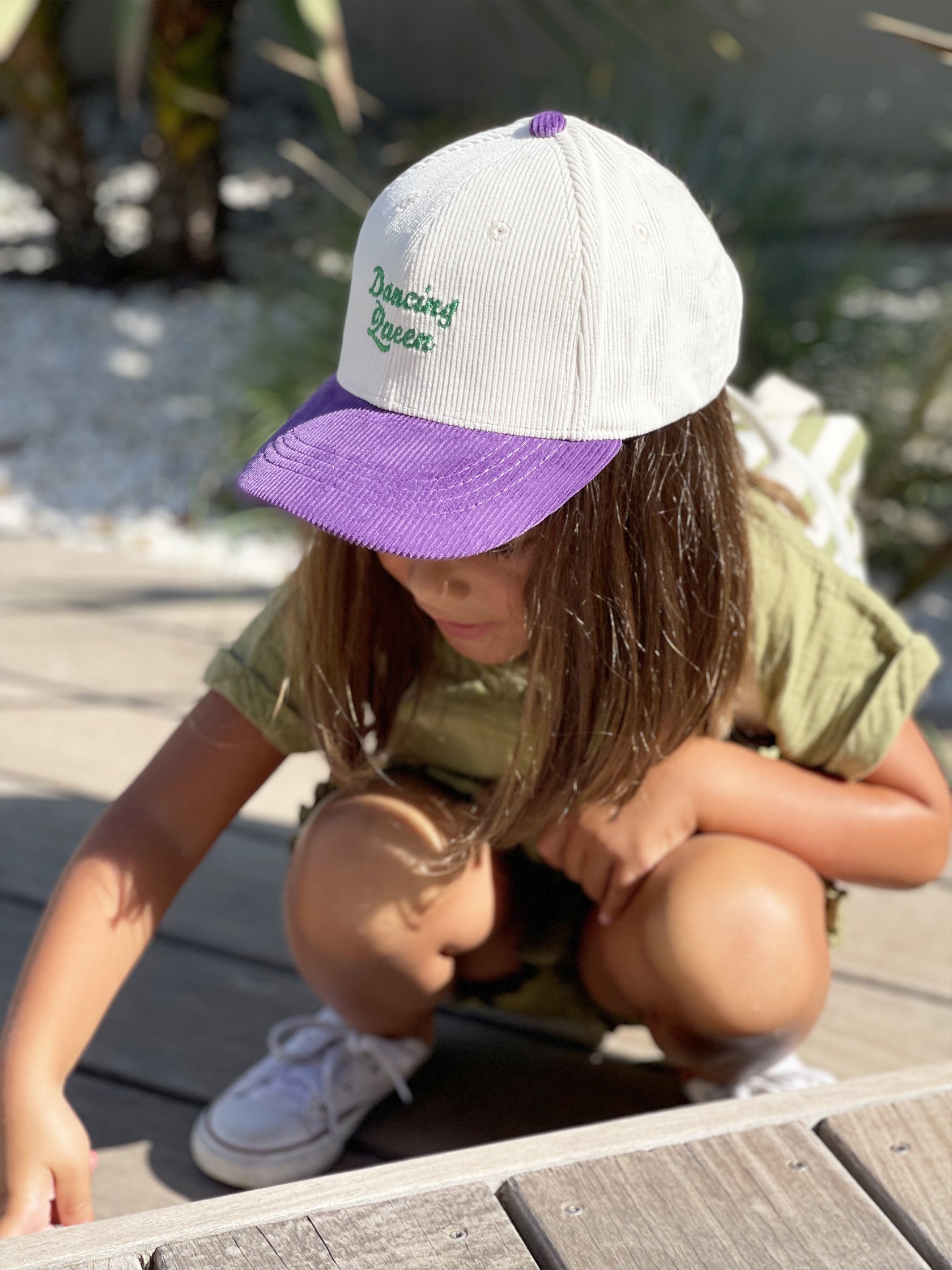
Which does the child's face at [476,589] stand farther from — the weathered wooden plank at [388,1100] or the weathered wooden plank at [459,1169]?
the weathered wooden plank at [388,1100]

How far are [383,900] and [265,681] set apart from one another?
7.7 inches

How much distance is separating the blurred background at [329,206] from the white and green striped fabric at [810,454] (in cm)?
81

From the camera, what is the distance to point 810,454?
4.50 feet

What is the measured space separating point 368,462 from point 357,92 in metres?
3.43

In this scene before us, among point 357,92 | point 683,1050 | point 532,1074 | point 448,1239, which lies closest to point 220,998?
point 532,1074

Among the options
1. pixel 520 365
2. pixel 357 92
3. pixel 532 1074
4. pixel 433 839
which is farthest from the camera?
pixel 357 92

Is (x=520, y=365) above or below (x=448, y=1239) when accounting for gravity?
above

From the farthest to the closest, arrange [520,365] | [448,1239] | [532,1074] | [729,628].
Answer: [532,1074] < [729,628] < [520,365] < [448,1239]

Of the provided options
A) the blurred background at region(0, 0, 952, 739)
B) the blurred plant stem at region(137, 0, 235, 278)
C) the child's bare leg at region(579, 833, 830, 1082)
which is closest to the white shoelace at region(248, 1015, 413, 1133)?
the child's bare leg at region(579, 833, 830, 1082)

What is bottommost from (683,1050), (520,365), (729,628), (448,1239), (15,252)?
(15,252)

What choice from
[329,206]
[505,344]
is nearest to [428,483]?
[505,344]

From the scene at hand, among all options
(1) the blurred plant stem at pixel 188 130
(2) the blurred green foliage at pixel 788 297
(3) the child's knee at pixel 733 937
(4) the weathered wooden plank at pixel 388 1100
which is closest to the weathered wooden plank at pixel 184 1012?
(4) the weathered wooden plank at pixel 388 1100

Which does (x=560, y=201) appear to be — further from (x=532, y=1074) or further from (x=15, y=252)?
(x=15, y=252)

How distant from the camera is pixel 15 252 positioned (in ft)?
13.4
